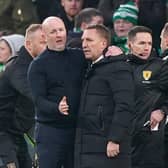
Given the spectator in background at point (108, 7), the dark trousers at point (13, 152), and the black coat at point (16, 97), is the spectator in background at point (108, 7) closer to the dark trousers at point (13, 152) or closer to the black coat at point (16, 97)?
the black coat at point (16, 97)

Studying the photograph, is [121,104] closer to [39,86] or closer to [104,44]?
[104,44]

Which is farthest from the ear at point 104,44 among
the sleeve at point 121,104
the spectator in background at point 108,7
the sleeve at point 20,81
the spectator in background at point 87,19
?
the spectator in background at point 108,7

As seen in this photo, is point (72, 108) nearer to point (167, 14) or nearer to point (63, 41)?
point (63, 41)

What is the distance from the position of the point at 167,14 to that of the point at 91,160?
3.69 m

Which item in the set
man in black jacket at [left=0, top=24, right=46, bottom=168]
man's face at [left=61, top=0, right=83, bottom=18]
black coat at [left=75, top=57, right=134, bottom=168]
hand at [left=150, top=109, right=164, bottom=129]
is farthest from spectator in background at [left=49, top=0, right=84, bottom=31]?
black coat at [left=75, top=57, right=134, bottom=168]

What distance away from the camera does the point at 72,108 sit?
27.3 feet

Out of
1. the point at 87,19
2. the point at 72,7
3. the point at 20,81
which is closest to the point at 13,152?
the point at 20,81

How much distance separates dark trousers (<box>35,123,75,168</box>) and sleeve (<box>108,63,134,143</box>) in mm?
566

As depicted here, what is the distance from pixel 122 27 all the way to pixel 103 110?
10.1 feet

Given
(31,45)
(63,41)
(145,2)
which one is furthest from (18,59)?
(145,2)

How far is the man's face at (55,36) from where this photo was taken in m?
8.41

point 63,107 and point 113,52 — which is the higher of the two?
point 113,52

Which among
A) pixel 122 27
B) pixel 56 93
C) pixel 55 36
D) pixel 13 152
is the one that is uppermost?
pixel 55 36

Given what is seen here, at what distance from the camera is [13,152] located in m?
9.42
